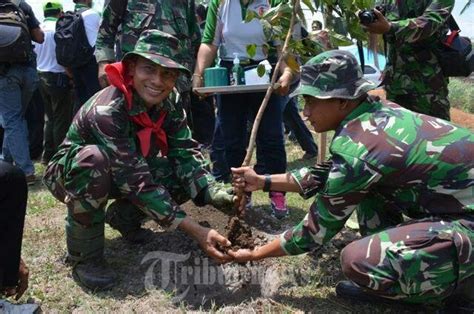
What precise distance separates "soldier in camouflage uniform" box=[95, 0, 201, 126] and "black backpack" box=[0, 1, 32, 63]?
1279 millimetres

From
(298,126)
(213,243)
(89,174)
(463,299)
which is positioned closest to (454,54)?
(463,299)

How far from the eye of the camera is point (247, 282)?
3.06 meters

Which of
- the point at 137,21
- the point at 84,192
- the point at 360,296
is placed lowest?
the point at 360,296

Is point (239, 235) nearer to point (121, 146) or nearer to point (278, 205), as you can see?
point (278, 205)

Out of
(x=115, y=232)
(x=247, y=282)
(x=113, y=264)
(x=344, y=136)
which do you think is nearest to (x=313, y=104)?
(x=344, y=136)

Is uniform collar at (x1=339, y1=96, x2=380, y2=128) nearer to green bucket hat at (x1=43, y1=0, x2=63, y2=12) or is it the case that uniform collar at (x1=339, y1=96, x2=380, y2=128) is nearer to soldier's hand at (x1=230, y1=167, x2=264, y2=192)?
soldier's hand at (x1=230, y1=167, x2=264, y2=192)

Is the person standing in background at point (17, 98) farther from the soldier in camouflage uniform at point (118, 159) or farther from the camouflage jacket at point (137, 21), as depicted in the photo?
the soldier in camouflage uniform at point (118, 159)

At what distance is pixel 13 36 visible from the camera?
193 inches

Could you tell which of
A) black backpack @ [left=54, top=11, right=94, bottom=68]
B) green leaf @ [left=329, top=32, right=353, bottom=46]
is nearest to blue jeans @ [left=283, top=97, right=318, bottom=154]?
black backpack @ [left=54, top=11, right=94, bottom=68]

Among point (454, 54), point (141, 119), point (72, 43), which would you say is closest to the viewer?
point (141, 119)

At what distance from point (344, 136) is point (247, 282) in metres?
1.10

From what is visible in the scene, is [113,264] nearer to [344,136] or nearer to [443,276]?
[344,136]

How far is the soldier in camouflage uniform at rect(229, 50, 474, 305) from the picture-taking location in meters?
2.33

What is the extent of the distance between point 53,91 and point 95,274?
3823mm
